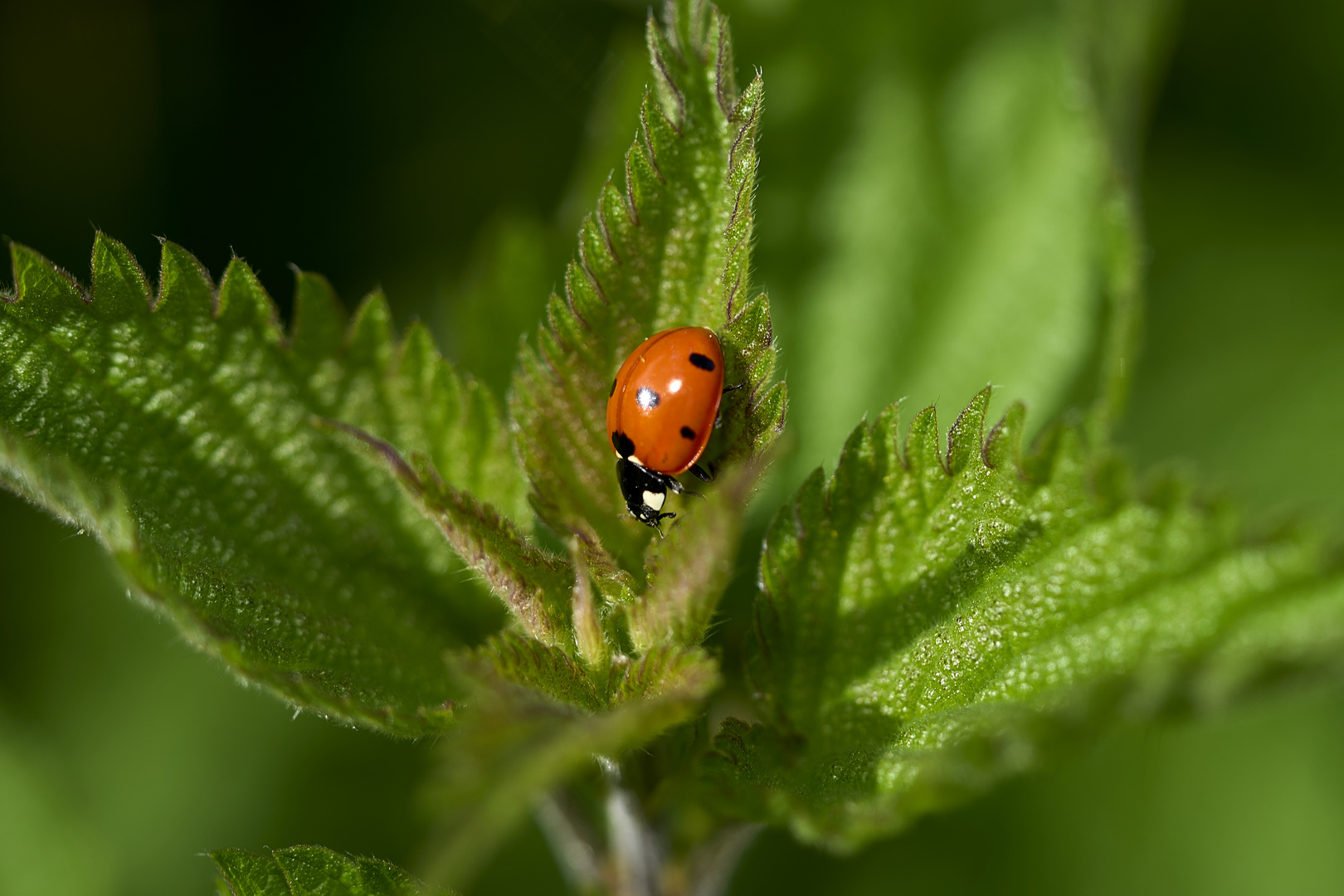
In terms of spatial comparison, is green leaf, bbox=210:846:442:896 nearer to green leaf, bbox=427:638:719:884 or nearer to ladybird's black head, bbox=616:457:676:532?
green leaf, bbox=427:638:719:884

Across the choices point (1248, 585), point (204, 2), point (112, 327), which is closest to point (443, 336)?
point (204, 2)

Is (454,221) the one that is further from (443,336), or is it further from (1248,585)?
(1248,585)

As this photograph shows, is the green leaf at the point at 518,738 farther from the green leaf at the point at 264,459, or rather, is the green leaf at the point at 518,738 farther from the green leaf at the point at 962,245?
the green leaf at the point at 962,245

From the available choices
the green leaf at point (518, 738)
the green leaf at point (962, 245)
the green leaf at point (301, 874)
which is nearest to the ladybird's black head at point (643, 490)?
the green leaf at point (518, 738)

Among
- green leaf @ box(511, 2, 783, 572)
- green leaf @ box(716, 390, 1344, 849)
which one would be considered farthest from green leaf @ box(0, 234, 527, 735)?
green leaf @ box(716, 390, 1344, 849)

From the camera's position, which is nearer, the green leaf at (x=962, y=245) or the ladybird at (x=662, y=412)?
the ladybird at (x=662, y=412)

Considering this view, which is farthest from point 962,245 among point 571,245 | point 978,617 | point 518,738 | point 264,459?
point 518,738
